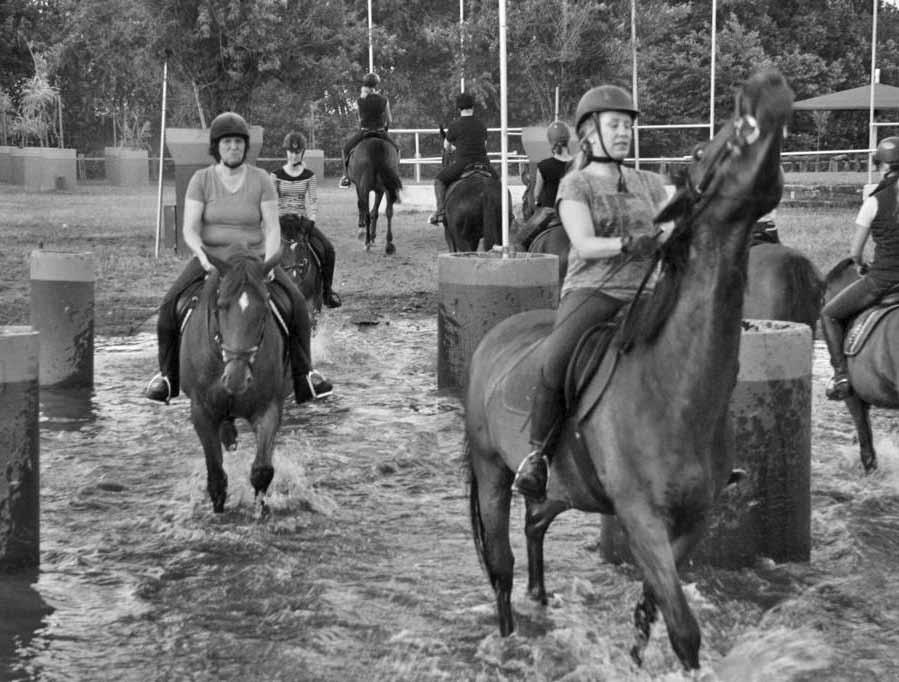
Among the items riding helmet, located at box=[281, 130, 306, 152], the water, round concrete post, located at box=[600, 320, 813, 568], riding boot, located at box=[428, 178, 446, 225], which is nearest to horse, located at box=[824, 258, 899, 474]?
the water

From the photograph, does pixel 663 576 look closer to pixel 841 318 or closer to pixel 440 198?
pixel 841 318

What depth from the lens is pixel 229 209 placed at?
9555mm

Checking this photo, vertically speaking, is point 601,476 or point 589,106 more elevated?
point 589,106

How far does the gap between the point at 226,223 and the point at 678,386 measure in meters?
4.88

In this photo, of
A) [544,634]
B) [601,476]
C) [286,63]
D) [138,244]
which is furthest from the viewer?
[286,63]

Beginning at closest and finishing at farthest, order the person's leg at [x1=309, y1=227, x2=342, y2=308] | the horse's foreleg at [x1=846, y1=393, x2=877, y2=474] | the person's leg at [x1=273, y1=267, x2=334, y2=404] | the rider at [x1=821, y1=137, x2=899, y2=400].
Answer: the person's leg at [x1=273, y1=267, x2=334, y2=404] < the rider at [x1=821, y1=137, x2=899, y2=400] < the horse's foreleg at [x1=846, y1=393, x2=877, y2=474] < the person's leg at [x1=309, y1=227, x2=342, y2=308]

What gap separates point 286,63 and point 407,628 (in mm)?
22562

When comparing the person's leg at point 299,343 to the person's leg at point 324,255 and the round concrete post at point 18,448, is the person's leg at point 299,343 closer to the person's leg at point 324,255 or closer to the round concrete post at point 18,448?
the round concrete post at point 18,448

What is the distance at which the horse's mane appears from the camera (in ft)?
17.1

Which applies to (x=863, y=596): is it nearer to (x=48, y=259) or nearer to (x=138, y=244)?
(x=48, y=259)

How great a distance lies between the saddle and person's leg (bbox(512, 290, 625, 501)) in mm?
4409

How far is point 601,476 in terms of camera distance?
5.77m

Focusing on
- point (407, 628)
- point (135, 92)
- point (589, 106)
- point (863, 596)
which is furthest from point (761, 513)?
point (135, 92)

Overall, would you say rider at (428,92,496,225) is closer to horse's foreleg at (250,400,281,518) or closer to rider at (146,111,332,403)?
rider at (146,111,332,403)
